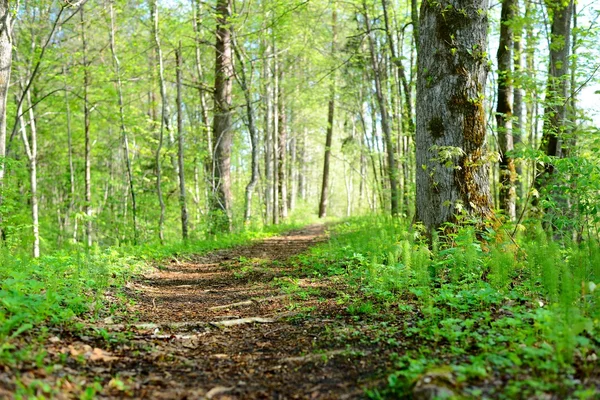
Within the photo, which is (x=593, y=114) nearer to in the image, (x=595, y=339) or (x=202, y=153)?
(x=595, y=339)

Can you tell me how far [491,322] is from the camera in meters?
3.26

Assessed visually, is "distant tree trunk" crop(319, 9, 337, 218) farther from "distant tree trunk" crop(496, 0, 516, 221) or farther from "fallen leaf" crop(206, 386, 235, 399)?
"fallen leaf" crop(206, 386, 235, 399)

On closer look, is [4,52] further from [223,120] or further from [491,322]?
[491,322]

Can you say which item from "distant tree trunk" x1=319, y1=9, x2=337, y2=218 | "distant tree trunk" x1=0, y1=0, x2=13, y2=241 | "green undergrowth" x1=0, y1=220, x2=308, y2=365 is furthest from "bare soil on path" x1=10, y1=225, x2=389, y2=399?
"distant tree trunk" x1=319, y1=9, x2=337, y2=218

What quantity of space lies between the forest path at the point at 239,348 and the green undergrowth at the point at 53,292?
1.13 feet

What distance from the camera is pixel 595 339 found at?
9.34 feet

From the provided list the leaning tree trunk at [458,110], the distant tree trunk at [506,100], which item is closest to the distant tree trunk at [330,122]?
the distant tree trunk at [506,100]

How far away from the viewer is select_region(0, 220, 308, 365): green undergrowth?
2955 mm

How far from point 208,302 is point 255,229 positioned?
9.96m

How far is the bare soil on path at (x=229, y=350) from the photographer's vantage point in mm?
2760

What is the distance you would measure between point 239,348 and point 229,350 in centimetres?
8

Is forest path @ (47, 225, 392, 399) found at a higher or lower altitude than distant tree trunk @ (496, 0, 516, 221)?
lower

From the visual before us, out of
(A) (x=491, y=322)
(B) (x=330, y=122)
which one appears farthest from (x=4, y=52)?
(B) (x=330, y=122)

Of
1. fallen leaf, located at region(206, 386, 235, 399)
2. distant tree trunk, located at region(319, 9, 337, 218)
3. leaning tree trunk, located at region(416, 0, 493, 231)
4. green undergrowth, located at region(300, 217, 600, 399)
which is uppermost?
distant tree trunk, located at region(319, 9, 337, 218)
